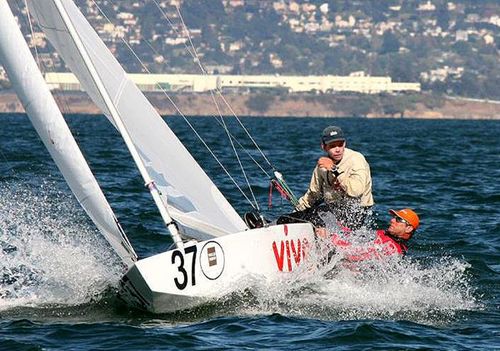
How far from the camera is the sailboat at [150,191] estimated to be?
884cm

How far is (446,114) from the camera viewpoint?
12744cm

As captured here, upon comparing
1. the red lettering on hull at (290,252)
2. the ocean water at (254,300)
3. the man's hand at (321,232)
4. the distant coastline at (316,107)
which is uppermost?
the distant coastline at (316,107)

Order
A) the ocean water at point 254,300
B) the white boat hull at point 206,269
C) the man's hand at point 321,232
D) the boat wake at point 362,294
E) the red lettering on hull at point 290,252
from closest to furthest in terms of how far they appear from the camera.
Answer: the ocean water at point 254,300, the white boat hull at point 206,269, the boat wake at point 362,294, the red lettering on hull at point 290,252, the man's hand at point 321,232

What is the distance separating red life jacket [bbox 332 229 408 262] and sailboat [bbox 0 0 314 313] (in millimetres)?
245

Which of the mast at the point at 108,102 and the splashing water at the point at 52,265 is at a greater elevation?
the mast at the point at 108,102

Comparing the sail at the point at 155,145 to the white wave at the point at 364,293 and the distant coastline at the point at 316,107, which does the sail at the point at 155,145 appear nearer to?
the white wave at the point at 364,293

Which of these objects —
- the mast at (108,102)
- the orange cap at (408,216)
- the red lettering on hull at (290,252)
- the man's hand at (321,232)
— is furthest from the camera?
the man's hand at (321,232)

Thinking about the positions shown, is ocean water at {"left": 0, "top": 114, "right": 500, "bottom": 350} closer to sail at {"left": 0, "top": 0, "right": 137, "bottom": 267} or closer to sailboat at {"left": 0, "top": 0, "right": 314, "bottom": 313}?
sailboat at {"left": 0, "top": 0, "right": 314, "bottom": 313}

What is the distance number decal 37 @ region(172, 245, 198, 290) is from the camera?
871cm

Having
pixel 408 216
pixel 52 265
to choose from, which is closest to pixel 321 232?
pixel 408 216

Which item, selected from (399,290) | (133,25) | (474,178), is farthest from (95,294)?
(133,25)

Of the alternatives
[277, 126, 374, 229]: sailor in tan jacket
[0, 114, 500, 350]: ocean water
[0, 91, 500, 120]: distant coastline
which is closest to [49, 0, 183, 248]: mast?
[0, 114, 500, 350]: ocean water

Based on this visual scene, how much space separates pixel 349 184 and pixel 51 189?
26.4 feet

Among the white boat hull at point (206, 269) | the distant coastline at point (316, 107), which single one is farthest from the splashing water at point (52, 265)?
the distant coastline at point (316, 107)
